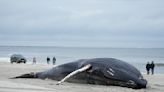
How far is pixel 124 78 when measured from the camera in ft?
65.3

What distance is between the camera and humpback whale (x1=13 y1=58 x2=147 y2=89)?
19.8 m

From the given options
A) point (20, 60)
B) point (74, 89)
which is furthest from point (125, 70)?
point (20, 60)

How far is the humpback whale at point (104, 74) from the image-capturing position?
19.8 meters

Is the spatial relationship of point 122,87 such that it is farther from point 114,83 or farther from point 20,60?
point 20,60

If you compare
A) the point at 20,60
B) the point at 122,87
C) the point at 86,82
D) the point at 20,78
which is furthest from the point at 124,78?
the point at 20,60

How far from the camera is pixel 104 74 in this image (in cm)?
2044

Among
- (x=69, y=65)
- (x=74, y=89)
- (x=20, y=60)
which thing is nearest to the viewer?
(x=74, y=89)

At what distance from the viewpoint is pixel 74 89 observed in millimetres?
18375

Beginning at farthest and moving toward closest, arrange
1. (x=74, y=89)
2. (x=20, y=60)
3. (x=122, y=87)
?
(x=20, y=60), (x=122, y=87), (x=74, y=89)

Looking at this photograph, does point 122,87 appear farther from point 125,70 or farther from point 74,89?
point 74,89

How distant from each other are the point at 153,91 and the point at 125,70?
2003mm

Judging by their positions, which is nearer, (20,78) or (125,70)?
(125,70)

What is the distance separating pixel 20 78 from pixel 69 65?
2.91 metres

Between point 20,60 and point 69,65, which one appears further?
point 20,60
